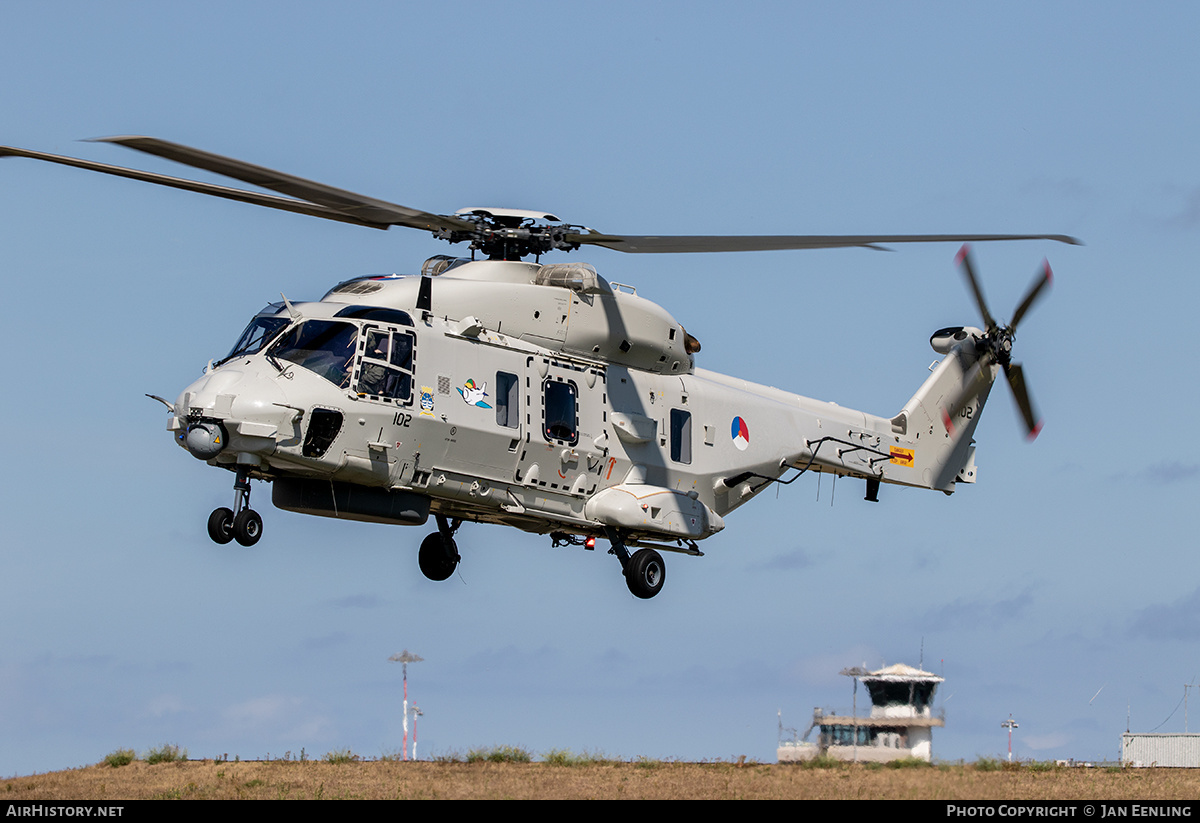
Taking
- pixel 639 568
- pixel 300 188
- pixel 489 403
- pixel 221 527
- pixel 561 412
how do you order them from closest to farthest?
pixel 221 527, pixel 300 188, pixel 489 403, pixel 561 412, pixel 639 568

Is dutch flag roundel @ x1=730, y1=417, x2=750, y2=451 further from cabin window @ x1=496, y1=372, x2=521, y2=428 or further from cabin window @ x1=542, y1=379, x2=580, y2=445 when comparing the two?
cabin window @ x1=496, y1=372, x2=521, y2=428

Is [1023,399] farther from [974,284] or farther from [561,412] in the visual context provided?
[561,412]

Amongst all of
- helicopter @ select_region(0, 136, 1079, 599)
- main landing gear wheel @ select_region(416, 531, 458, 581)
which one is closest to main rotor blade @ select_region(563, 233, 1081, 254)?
helicopter @ select_region(0, 136, 1079, 599)

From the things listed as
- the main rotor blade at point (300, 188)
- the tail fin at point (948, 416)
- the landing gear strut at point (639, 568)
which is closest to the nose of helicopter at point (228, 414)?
the main rotor blade at point (300, 188)

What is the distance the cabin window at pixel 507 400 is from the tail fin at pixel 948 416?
35.2ft

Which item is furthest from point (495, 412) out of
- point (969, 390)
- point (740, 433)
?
point (969, 390)

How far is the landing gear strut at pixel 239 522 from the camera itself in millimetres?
20828

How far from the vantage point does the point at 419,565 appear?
86.2ft

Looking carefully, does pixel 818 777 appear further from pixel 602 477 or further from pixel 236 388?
pixel 236 388

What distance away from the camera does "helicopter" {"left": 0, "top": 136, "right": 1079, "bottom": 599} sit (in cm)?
2112

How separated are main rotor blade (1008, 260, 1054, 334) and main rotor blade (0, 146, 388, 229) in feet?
50.1

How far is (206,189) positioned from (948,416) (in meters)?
17.2

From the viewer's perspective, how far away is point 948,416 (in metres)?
32.6

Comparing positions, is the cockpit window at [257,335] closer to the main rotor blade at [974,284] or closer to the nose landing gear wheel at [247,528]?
the nose landing gear wheel at [247,528]
